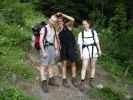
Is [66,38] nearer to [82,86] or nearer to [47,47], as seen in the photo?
[47,47]

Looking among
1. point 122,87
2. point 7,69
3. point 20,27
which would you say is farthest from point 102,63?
point 7,69

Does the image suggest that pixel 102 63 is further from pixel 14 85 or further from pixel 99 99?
pixel 14 85

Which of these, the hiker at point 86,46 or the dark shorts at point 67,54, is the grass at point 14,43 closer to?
the dark shorts at point 67,54

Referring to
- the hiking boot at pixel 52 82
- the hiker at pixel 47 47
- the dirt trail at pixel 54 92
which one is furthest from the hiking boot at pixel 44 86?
the hiking boot at pixel 52 82

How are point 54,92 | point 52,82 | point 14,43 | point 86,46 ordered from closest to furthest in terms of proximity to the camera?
point 54,92 → point 52,82 → point 86,46 → point 14,43

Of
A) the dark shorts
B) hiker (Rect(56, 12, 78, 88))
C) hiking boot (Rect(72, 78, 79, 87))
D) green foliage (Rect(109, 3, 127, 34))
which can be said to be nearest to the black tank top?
hiker (Rect(56, 12, 78, 88))

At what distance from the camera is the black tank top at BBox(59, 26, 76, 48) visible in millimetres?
14859

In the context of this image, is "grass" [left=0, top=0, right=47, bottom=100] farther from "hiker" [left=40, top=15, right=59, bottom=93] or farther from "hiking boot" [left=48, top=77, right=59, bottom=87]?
"hiker" [left=40, top=15, right=59, bottom=93]

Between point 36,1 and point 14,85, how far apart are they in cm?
828

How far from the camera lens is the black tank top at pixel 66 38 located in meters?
14.9

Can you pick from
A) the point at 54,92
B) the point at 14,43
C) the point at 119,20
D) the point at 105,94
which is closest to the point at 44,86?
the point at 54,92

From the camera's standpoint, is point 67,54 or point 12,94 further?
point 67,54

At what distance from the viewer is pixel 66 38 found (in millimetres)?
14883

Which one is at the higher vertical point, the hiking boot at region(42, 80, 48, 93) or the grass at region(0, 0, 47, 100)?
the grass at region(0, 0, 47, 100)
